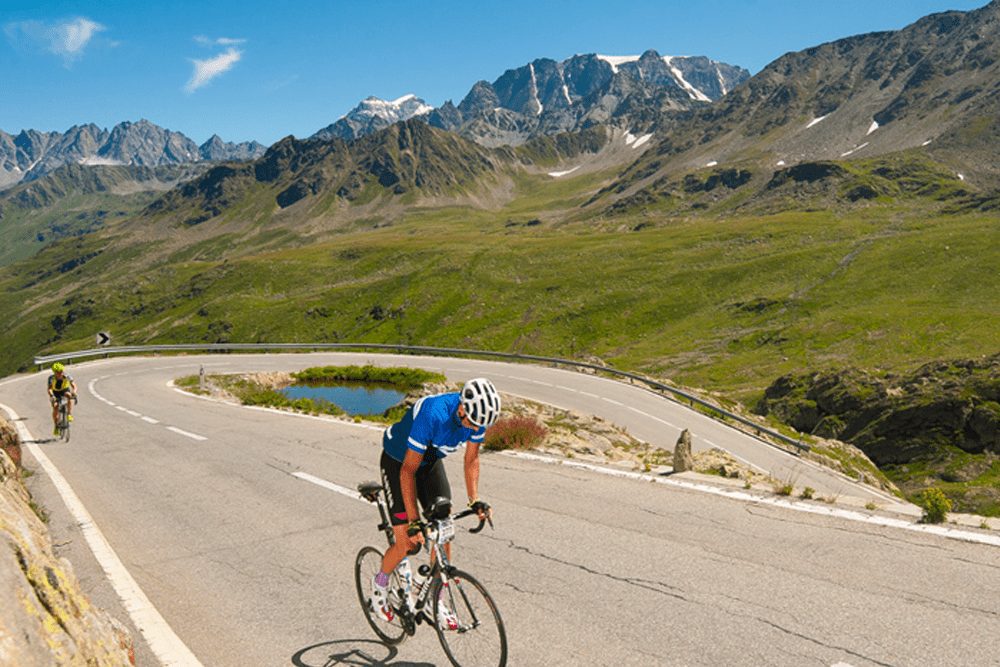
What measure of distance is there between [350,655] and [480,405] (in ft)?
10.2

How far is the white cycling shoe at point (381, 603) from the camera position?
627 centimetres

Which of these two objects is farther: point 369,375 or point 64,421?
point 369,375

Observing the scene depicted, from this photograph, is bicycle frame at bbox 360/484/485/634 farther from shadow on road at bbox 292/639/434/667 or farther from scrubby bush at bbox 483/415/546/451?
scrubby bush at bbox 483/415/546/451

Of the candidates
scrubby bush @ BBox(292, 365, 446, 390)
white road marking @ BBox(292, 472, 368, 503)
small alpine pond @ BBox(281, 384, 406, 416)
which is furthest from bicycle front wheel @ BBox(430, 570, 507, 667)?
scrubby bush @ BBox(292, 365, 446, 390)

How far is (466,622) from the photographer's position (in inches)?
227

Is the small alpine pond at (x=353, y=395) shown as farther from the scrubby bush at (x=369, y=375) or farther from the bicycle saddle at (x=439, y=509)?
the bicycle saddle at (x=439, y=509)

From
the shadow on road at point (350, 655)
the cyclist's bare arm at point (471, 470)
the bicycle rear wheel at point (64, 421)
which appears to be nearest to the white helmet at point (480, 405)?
the cyclist's bare arm at point (471, 470)

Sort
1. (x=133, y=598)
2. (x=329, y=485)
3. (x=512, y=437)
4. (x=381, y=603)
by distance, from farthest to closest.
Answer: (x=512, y=437) < (x=329, y=485) < (x=133, y=598) < (x=381, y=603)

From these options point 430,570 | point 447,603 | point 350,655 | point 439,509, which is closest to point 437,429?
point 439,509

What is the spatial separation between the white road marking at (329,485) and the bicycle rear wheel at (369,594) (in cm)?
444

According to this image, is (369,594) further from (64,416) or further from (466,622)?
(64,416)

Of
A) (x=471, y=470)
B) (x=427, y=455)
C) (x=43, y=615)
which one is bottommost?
(x=43, y=615)

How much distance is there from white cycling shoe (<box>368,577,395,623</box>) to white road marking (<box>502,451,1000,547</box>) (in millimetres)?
6484

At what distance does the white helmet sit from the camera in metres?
5.73
